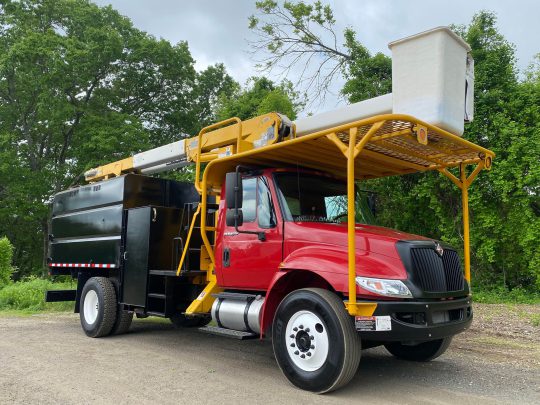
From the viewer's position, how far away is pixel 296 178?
6480 mm

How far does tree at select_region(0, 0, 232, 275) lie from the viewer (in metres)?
25.0

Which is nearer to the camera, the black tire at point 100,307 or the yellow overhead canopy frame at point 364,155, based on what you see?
the yellow overhead canopy frame at point 364,155

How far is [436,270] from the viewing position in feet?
17.6

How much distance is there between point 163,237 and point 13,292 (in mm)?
8720

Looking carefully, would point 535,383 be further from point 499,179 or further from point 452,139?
point 499,179

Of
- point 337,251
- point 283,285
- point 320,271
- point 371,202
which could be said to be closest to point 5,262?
point 371,202

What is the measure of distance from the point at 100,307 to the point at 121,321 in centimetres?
44

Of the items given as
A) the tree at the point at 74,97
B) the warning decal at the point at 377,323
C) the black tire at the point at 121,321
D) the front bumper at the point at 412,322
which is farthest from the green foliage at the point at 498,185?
the tree at the point at 74,97

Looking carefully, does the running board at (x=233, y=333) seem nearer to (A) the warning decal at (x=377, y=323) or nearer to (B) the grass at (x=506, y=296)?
(A) the warning decal at (x=377, y=323)

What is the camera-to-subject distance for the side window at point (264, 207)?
6152 mm

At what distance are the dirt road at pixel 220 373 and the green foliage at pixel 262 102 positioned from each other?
10.9 m

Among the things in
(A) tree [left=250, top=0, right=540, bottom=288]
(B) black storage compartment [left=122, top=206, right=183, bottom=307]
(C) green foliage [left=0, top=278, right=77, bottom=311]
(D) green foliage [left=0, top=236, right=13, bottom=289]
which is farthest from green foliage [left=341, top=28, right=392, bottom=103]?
(D) green foliage [left=0, top=236, right=13, bottom=289]

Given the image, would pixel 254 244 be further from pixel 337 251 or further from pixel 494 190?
pixel 494 190

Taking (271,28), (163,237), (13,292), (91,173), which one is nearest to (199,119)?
(271,28)
